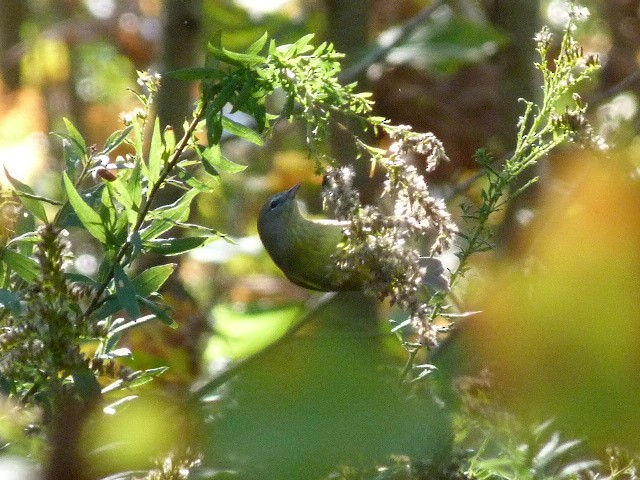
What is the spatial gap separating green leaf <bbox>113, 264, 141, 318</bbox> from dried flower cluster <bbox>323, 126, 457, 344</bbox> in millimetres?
240

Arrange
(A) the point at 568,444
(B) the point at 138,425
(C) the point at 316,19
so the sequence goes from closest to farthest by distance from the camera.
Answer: (B) the point at 138,425, (A) the point at 568,444, (C) the point at 316,19

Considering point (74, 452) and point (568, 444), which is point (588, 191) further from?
point (74, 452)

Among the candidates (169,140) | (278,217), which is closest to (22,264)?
(169,140)

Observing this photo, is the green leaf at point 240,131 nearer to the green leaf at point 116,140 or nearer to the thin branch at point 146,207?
the thin branch at point 146,207

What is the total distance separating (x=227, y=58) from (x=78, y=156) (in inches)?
10.0

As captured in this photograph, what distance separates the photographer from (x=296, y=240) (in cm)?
289

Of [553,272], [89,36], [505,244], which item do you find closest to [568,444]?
[553,272]

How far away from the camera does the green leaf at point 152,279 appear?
999mm

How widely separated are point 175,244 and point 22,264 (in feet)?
0.49

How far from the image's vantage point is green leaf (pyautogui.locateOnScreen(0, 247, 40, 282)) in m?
0.97

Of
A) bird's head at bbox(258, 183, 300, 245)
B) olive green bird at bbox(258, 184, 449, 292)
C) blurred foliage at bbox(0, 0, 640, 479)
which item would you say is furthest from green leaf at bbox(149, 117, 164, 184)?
bird's head at bbox(258, 183, 300, 245)

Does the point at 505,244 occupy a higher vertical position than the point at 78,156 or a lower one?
lower

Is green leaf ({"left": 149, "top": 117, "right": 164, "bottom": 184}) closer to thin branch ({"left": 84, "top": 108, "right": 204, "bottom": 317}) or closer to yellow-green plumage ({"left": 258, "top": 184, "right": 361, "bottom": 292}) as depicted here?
thin branch ({"left": 84, "top": 108, "right": 204, "bottom": 317})

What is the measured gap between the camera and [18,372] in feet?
2.98
